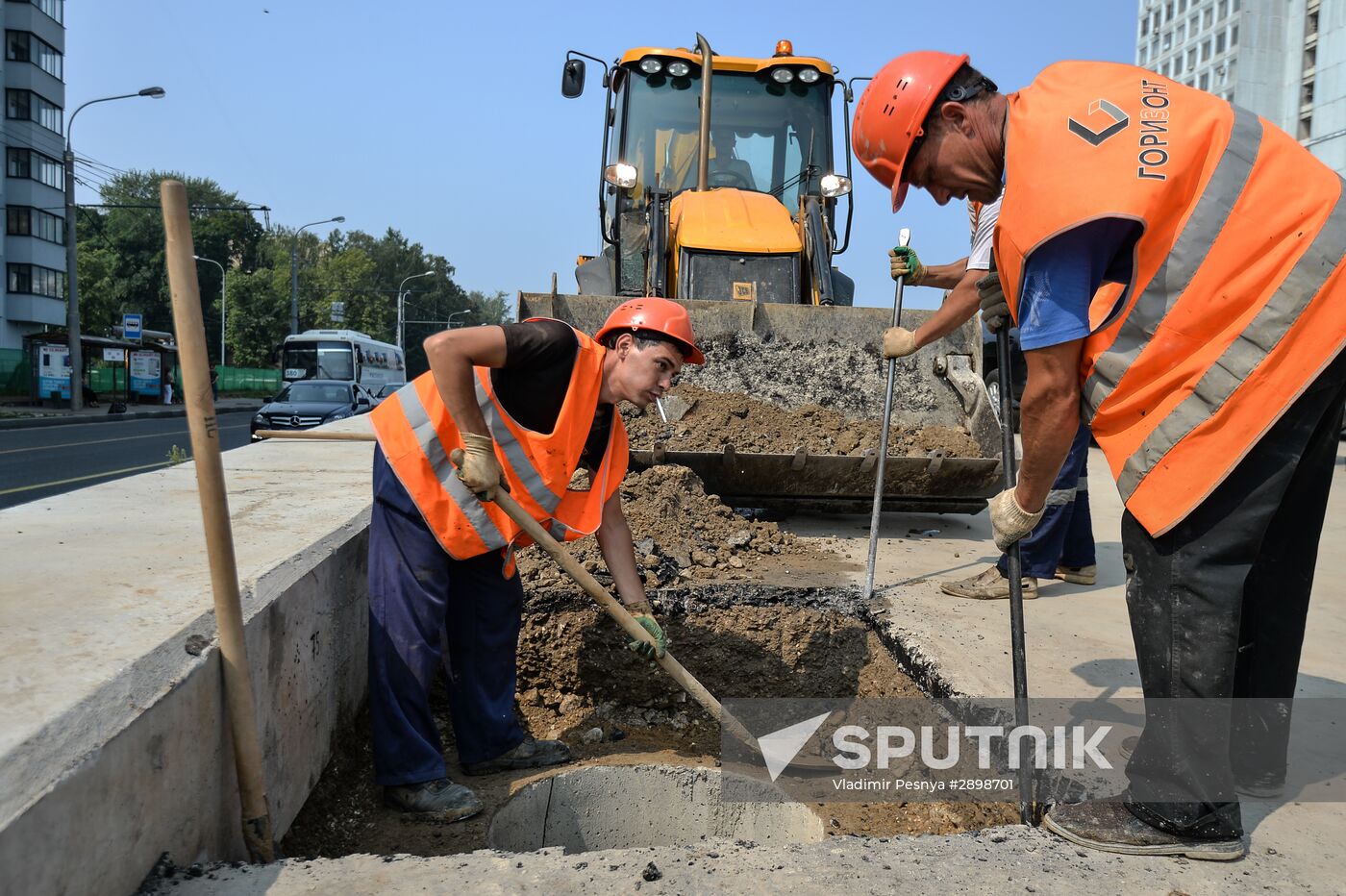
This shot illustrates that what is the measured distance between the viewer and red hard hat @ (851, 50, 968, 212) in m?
2.12

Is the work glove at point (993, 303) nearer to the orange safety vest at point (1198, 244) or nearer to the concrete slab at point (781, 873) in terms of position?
the orange safety vest at point (1198, 244)

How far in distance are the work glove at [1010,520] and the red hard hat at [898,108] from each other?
0.80 m

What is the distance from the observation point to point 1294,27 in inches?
2047

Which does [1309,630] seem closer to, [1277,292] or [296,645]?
[1277,292]

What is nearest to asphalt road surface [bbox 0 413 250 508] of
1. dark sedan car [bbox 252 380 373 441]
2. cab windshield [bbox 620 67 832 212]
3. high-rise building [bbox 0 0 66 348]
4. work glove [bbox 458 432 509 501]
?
dark sedan car [bbox 252 380 373 441]

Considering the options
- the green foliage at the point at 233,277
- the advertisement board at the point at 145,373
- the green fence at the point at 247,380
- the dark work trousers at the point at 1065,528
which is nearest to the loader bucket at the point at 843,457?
the dark work trousers at the point at 1065,528

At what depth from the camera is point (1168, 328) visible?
6.40 ft

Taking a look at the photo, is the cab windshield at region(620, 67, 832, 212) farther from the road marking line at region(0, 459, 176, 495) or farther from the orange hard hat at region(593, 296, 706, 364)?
the road marking line at region(0, 459, 176, 495)

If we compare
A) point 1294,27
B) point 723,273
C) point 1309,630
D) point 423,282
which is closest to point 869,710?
point 1309,630

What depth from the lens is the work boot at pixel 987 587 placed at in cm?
425

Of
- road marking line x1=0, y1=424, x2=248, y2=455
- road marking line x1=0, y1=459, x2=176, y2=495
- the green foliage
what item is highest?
the green foliage

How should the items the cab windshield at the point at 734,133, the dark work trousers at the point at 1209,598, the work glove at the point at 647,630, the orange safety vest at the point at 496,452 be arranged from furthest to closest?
the cab windshield at the point at 734,133 < the work glove at the point at 647,630 < the orange safety vest at the point at 496,452 < the dark work trousers at the point at 1209,598

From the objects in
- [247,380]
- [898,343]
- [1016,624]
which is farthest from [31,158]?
[1016,624]

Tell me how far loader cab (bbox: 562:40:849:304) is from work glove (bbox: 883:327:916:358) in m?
2.96
